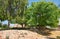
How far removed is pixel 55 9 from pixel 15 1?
11394 mm

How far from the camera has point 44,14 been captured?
43.7 metres

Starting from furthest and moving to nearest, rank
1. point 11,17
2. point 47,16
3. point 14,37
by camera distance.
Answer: point 11,17
point 47,16
point 14,37

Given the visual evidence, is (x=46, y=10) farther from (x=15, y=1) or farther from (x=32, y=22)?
(x=15, y=1)

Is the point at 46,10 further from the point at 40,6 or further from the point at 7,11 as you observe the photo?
the point at 7,11

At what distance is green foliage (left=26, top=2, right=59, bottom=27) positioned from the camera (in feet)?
143

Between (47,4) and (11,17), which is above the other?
(47,4)

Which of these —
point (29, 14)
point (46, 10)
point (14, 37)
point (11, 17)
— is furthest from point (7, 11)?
point (14, 37)

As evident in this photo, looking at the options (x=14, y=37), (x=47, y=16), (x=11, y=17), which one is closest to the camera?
(x=14, y=37)

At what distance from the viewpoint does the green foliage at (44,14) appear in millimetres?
43594

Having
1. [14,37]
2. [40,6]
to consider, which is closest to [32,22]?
[40,6]

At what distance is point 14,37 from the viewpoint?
29.7m

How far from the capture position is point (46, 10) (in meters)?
43.9

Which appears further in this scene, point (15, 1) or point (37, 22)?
point (15, 1)

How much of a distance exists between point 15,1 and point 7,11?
3.34 m
